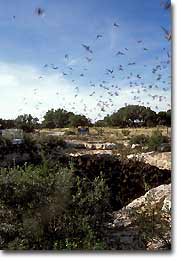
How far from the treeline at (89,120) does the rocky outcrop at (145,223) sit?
38cm

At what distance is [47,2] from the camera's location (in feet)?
12.1

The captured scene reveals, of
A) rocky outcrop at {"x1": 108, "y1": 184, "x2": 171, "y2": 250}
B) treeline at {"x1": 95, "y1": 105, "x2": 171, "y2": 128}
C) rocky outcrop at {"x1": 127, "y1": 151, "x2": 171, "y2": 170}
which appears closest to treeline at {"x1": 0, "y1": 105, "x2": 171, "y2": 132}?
treeline at {"x1": 95, "y1": 105, "x2": 171, "y2": 128}

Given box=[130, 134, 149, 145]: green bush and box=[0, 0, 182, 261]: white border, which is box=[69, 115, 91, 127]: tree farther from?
box=[0, 0, 182, 261]: white border

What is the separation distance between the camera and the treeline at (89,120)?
3584 mm

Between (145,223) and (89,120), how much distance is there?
0.67 metres

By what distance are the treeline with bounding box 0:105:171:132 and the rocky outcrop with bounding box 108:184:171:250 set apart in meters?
0.38

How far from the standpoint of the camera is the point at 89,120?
12.1 feet

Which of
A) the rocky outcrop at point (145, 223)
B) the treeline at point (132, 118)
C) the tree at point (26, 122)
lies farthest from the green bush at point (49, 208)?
the treeline at point (132, 118)

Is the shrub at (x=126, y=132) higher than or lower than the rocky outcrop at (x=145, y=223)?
higher

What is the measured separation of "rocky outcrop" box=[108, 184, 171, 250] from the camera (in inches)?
138
